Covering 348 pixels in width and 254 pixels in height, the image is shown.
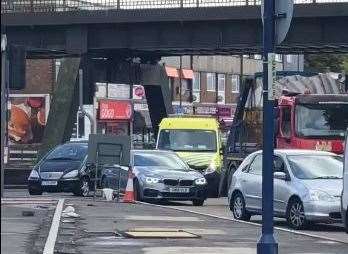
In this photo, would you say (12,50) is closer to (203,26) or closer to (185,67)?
(203,26)

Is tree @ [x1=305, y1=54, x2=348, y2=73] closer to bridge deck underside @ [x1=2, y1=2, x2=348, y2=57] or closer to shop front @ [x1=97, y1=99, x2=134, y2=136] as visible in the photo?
shop front @ [x1=97, y1=99, x2=134, y2=136]

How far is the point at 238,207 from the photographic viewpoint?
83.0 ft

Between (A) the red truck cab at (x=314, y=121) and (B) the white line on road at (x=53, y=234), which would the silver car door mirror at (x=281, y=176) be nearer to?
(B) the white line on road at (x=53, y=234)

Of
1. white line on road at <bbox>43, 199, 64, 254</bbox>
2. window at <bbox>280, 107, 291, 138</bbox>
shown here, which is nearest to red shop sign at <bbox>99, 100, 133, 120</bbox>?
window at <bbox>280, 107, 291, 138</bbox>

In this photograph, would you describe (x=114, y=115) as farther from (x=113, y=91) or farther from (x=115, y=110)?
(x=113, y=91)

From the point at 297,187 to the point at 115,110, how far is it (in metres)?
57.6

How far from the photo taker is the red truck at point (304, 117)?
3170 centimetres

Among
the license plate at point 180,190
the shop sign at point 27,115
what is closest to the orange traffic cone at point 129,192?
the license plate at point 180,190

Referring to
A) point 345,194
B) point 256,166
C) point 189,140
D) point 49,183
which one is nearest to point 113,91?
point 189,140

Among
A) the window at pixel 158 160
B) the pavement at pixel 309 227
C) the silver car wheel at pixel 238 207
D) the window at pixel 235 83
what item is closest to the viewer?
the pavement at pixel 309 227

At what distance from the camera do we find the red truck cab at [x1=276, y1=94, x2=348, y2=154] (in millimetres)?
31688

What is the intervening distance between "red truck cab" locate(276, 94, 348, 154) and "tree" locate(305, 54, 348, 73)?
208 ft

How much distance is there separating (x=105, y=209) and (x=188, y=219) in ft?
9.56

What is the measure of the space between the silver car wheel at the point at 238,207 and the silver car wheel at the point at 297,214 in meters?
2.43
